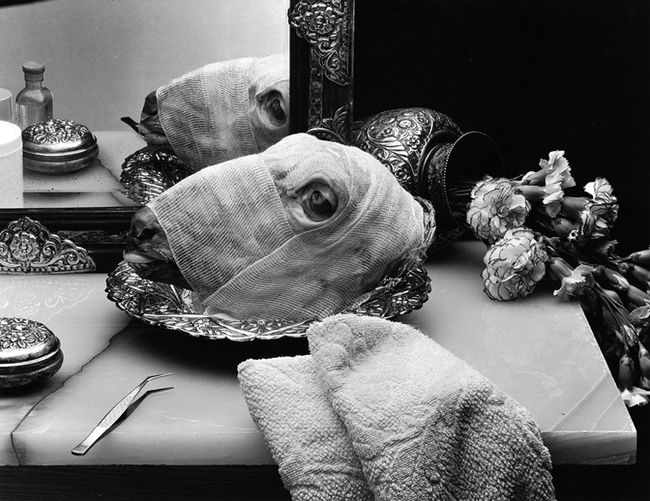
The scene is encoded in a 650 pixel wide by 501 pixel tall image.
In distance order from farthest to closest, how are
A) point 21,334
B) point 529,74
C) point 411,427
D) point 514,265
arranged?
point 529,74 < point 514,265 < point 21,334 < point 411,427

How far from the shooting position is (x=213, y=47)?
4.46 feet

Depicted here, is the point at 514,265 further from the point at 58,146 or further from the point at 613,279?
the point at 58,146

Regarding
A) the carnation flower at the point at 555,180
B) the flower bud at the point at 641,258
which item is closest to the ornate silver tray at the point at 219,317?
the carnation flower at the point at 555,180

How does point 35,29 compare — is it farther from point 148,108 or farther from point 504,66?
point 504,66

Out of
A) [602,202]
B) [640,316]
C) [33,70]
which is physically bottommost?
[640,316]

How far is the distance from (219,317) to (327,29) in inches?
13.5

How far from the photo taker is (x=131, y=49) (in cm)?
136

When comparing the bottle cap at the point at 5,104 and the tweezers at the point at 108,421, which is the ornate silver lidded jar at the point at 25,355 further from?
the bottle cap at the point at 5,104

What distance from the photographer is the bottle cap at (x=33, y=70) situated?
1.35m

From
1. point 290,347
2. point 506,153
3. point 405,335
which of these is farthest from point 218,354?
point 506,153

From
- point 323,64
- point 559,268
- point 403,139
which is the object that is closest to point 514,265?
point 559,268

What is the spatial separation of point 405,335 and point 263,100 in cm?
34

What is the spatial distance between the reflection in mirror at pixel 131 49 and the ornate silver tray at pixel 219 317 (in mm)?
178

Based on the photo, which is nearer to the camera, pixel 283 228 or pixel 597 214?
pixel 283 228
